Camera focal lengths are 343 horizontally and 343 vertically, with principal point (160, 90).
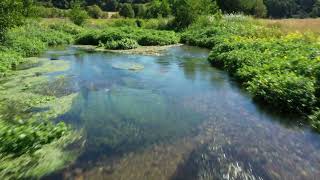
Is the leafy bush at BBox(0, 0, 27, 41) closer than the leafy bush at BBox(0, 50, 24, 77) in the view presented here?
No

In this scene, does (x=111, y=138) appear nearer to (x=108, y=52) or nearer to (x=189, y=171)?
(x=189, y=171)

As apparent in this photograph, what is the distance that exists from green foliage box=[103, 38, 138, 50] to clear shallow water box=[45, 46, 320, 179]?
12.0m

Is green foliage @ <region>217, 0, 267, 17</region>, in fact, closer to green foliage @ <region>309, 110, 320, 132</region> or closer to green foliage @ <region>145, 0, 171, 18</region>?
green foliage @ <region>145, 0, 171, 18</region>

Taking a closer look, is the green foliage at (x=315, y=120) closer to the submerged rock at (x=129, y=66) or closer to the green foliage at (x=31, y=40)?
the submerged rock at (x=129, y=66)

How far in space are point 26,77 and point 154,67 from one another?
20.0 ft

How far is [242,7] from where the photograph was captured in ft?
189

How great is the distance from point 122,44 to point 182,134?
60.8 feet

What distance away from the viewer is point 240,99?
37.1 feet

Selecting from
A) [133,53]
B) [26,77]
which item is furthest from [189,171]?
[133,53]

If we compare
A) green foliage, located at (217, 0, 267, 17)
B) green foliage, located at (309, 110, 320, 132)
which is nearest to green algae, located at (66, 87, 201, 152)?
green foliage, located at (309, 110, 320, 132)

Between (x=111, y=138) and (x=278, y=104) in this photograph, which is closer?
(x=111, y=138)

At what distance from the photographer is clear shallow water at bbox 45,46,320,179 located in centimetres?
646

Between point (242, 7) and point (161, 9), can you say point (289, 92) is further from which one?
point (242, 7)

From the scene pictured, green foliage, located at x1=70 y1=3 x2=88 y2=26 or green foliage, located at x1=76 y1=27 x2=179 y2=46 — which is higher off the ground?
green foliage, located at x1=70 y1=3 x2=88 y2=26
